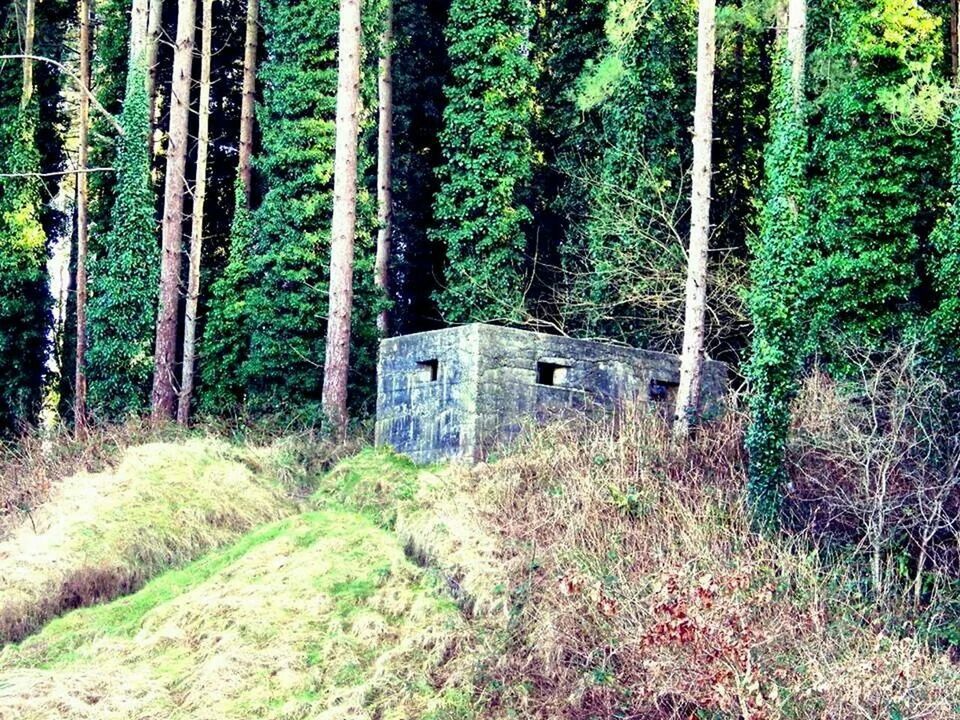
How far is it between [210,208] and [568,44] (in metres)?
8.05

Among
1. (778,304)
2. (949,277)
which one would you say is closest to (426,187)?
(949,277)

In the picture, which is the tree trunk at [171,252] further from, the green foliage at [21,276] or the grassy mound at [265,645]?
the grassy mound at [265,645]

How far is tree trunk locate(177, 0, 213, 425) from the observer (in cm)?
2431

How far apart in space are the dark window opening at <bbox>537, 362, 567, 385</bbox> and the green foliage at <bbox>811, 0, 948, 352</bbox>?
5419mm

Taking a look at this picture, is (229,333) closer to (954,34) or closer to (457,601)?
(954,34)

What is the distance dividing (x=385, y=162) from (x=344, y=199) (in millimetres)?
6533

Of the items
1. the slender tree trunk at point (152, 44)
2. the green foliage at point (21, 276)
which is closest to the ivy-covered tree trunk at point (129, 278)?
the slender tree trunk at point (152, 44)

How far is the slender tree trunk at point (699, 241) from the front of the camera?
15508mm

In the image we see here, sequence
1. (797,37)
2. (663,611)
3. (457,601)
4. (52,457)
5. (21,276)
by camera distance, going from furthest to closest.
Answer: (21,276), (52,457), (797,37), (457,601), (663,611)

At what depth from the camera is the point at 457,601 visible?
11844 mm

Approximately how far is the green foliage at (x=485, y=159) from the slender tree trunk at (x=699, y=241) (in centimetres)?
759

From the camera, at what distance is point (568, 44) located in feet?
84.3

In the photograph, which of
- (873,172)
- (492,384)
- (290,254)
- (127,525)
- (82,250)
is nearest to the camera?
(127,525)

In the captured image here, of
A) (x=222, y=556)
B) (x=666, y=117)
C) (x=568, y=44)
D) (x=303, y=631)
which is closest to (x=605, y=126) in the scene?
(x=666, y=117)
